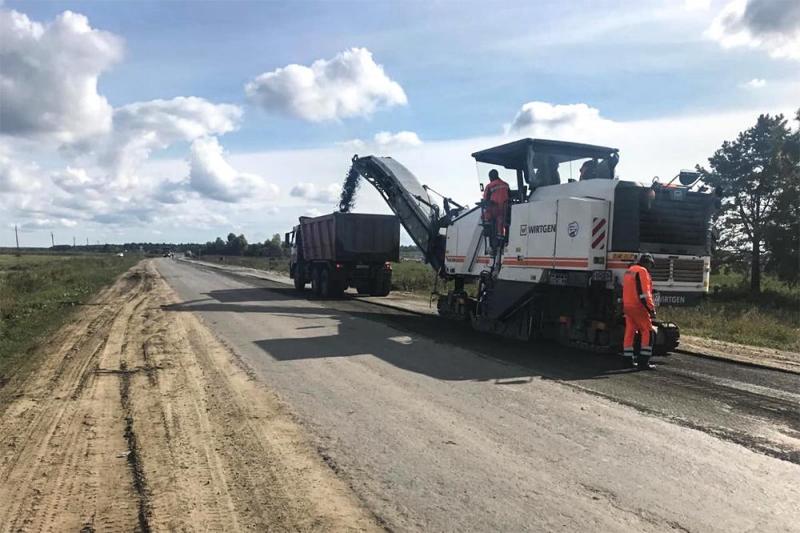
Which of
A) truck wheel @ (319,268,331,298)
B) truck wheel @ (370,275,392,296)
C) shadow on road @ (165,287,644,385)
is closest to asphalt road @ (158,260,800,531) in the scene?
shadow on road @ (165,287,644,385)

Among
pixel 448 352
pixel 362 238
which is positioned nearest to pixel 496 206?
pixel 448 352

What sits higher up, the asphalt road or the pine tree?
the pine tree

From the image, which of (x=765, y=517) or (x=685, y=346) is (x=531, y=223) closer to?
(x=685, y=346)

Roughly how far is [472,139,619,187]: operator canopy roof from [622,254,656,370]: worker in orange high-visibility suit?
9.72 feet

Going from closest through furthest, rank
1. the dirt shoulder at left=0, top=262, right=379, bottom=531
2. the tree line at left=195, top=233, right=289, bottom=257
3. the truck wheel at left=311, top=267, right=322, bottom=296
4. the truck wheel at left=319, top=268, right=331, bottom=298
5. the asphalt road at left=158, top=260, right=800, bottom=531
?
the dirt shoulder at left=0, top=262, right=379, bottom=531, the asphalt road at left=158, top=260, right=800, bottom=531, the truck wheel at left=319, top=268, right=331, bottom=298, the truck wheel at left=311, top=267, right=322, bottom=296, the tree line at left=195, top=233, right=289, bottom=257

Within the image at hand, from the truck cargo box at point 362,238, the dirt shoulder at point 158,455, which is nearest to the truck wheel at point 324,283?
the truck cargo box at point 362,238

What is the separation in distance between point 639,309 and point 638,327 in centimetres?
32

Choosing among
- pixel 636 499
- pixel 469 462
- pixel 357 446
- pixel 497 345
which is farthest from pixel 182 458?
pixel 497 345

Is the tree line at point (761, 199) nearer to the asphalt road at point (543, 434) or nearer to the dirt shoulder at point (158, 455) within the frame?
the asphalt road at point (543, 434)

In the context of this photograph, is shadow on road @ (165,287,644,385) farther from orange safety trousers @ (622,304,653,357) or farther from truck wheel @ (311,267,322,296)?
truck wheel @ (311,267,322,296)

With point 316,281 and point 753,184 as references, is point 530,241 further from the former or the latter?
point 753,184

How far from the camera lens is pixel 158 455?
464cm

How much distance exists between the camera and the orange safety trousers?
317 inches

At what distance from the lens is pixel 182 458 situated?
15.0 feet
